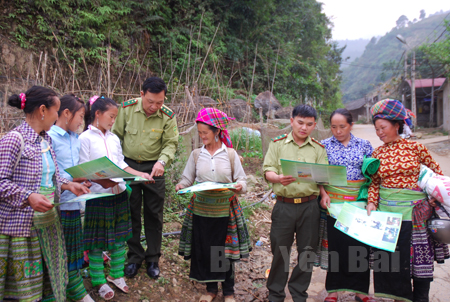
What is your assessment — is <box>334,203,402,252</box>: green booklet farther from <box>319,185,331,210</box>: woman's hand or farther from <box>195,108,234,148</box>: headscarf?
<box>195,108,234,148</box>: headscarf

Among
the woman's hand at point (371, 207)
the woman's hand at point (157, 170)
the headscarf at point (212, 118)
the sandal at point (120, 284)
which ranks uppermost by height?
the headscarf at point (212, 118)

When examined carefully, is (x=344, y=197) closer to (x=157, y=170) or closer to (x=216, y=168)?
(x=216, y=168)

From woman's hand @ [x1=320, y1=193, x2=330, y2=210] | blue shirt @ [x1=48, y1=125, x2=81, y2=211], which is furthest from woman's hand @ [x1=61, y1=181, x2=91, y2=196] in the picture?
woman's hand @ [x1=320, y1=193, x2=330, y2=210]

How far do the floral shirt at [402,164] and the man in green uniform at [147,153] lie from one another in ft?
6.03

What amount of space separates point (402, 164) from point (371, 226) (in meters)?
0.55

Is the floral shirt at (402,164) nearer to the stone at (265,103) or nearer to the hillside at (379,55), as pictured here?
the stone at (265,103)

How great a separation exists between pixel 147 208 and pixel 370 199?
201 cm

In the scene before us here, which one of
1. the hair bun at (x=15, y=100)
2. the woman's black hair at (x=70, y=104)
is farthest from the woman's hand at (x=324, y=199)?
the hair bun at (x=15, y=100)

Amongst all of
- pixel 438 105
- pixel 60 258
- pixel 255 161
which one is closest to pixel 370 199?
pixel 60 258

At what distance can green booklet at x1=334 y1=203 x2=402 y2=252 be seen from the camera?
229cm

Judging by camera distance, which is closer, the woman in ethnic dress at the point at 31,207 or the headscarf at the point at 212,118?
the woman in ethnic dress at the point at 31,207

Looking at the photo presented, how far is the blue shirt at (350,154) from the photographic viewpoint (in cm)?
260

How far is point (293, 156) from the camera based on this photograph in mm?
2621

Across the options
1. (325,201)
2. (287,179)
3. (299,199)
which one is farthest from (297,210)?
(287,179)
